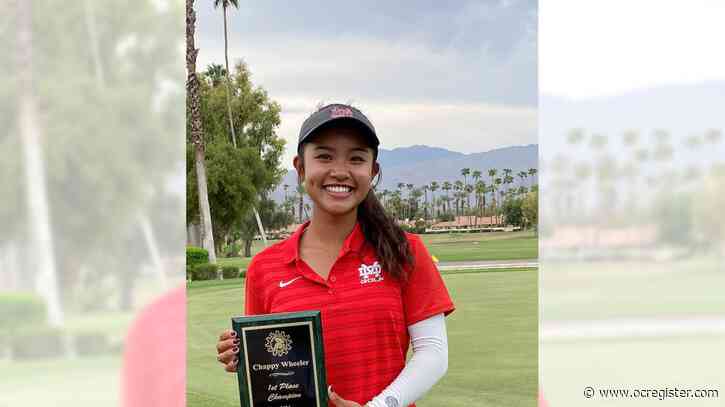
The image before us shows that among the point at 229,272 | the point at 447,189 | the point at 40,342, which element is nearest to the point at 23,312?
the point at 40,342

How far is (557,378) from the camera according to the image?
7590mm

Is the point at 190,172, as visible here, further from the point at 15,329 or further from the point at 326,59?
the point at 15,329

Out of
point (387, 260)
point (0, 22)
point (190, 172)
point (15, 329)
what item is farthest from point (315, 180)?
point (15, 329)

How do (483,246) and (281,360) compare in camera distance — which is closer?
A: (281,360)

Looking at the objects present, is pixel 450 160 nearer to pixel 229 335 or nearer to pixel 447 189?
pixel 447 189

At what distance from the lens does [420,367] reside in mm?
1266

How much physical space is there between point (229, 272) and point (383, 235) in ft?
19.2

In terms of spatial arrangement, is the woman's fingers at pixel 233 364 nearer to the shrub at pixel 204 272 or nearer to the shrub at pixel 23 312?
the shrub at pixel 204 272

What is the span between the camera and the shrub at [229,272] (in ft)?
23.0

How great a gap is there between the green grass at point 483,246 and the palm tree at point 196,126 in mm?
1930

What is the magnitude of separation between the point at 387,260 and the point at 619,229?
7231mm

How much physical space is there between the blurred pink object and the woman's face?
3.72m

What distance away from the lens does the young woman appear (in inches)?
49.9

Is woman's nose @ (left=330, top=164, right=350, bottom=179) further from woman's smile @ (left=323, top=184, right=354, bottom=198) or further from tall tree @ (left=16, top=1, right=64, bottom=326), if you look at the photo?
tall tree @ (left=16, top=1, right=64, bottom=326)
